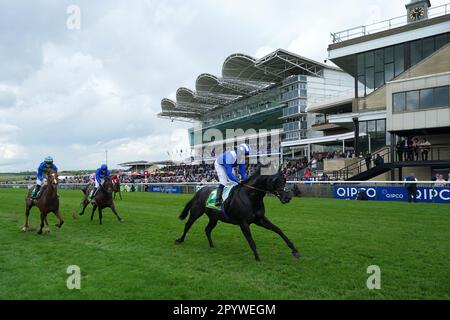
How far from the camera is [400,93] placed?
2216 centimetres

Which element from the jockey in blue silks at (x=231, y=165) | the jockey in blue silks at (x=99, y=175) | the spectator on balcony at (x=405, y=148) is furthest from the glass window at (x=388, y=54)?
the jockey in blue silks at (x=231, y=165)

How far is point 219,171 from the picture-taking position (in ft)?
23.5

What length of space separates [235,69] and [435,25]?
2934 centimetres

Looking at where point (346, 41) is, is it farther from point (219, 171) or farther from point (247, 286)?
point (247, 286)

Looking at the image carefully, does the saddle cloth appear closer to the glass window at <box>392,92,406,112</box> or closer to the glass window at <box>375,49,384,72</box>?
the glass window at <box>392,92,406,112</box>

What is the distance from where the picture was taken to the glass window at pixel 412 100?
21.5m

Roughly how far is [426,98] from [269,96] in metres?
34.4

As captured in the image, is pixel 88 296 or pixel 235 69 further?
pixel 235 69

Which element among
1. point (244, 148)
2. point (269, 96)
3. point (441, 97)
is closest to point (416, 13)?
point (441, 97)

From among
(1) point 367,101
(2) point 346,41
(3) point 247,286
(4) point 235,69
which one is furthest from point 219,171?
(4) point 235,69

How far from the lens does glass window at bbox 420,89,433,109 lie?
68.9ft

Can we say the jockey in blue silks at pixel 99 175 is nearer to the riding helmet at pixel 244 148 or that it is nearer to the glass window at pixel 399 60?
the riding helmet at pixel 244 148
